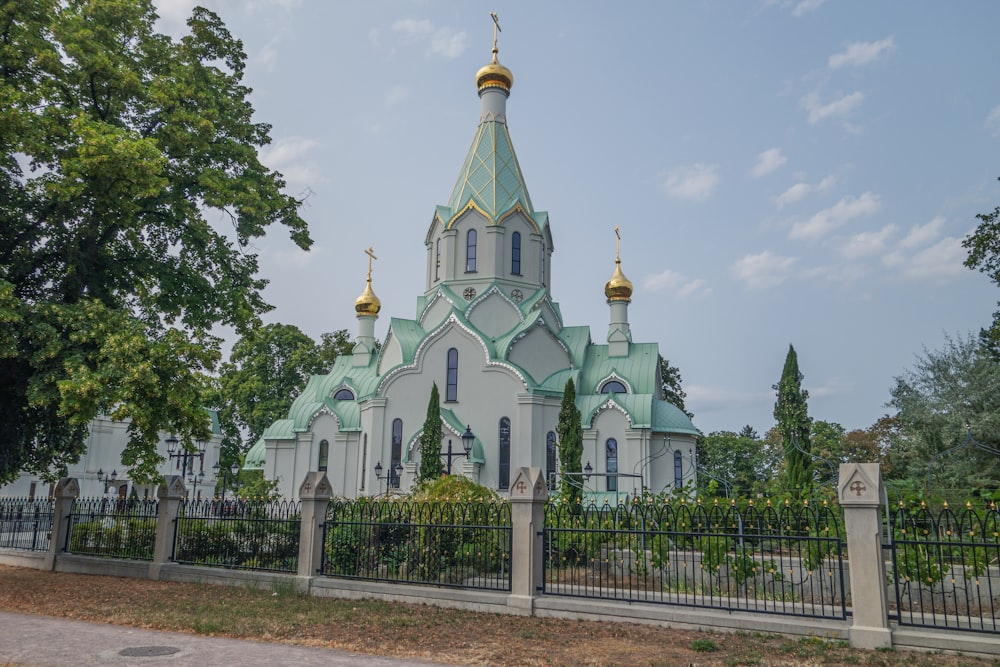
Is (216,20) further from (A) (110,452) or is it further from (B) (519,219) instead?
(A) (110,452)

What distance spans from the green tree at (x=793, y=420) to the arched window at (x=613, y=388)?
282 inches

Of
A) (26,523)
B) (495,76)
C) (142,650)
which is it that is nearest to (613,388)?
(495,76)

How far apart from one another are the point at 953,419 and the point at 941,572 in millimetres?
16120

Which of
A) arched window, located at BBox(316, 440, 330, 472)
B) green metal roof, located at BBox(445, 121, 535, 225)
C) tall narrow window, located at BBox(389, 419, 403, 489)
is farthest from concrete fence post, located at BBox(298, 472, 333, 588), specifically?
arched window, located at BBox(316, 440, 330, 472)

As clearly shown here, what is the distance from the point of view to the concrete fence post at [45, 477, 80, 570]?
16.2 meters

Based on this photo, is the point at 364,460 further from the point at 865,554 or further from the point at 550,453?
the point at 865,554

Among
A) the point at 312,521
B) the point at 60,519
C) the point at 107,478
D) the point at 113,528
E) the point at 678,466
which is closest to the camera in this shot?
the point at 312,521

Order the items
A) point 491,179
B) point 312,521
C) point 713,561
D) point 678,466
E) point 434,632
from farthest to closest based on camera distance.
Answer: point 491,179, point 678,466, point 312,521, point 713,561, point 434,632

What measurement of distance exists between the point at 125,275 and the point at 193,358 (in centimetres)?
395

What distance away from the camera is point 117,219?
14727mm

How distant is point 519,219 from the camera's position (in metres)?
33.8

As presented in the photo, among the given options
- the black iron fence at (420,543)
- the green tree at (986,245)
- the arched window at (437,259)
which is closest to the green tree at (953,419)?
the green tree at (986,245)

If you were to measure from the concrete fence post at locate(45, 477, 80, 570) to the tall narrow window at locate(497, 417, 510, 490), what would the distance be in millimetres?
15532

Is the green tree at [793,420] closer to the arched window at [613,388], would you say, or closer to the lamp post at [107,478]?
the arched window at [613,388]
